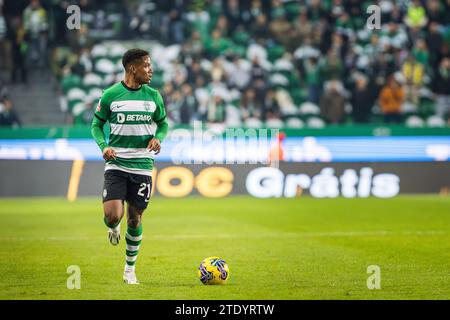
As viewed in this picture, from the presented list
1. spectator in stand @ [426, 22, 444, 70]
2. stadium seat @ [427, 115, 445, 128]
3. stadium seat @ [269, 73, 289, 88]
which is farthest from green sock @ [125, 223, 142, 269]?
spectator in stand @ [426, 22, 444, 70]

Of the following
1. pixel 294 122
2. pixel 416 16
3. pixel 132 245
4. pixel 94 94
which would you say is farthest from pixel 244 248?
pixel 416 16

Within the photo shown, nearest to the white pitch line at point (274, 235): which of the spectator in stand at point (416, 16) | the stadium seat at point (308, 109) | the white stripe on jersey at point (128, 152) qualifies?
the white stripe on jersey at point (128, 152)

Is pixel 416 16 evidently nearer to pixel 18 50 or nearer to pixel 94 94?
pixel 94 94

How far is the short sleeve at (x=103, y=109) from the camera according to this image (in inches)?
415

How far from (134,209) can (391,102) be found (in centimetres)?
1761

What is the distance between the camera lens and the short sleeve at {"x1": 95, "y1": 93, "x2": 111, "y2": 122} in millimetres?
10547

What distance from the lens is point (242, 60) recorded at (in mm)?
28469

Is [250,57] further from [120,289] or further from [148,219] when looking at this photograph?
[120,289]

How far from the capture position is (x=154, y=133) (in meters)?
10.8

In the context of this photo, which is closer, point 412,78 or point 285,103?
point 285,103

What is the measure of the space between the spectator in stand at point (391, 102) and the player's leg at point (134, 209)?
17.4 metres

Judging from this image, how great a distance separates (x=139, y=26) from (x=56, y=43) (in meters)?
2.43
